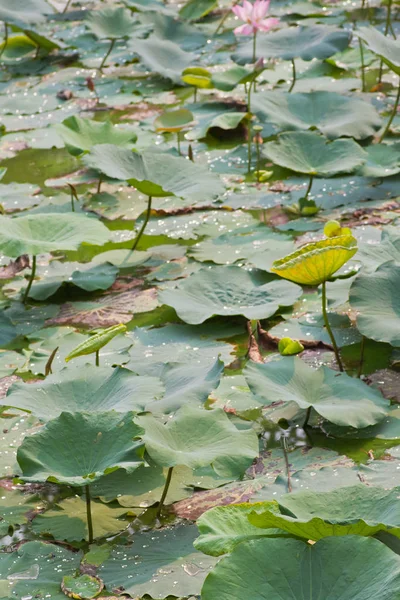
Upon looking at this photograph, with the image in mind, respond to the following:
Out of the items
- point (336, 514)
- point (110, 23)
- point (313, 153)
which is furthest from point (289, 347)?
point (110, 23)

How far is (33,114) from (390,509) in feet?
12.1

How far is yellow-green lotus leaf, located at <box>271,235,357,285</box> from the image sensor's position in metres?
2.30

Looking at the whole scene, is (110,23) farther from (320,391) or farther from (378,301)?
(320,391)

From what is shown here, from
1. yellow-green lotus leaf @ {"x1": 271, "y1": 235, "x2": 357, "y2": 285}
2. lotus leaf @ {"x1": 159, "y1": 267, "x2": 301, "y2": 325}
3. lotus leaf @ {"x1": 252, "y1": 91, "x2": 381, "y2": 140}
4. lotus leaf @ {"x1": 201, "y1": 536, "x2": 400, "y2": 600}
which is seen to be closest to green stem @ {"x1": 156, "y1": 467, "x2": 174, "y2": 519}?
lotus leaf @ {"x1": 201, "y1": 536, "x2": 400, "y2": 600}

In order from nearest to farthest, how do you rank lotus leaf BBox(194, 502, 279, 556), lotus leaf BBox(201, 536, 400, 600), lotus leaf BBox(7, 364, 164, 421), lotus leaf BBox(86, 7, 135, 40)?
lotus leaf BBox(201, 536, 400, 600), lotus leaf BBox(194, 502, 279, 556), lotus leaf BBox(7, 364, 164, 421), lotus leaf BBox(86, 7, 135, 40)

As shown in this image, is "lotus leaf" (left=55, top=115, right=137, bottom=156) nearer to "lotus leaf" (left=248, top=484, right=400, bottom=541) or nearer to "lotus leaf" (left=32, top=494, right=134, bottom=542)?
"lotus leaf" (left=32, top=494, right=134, bottom=542)

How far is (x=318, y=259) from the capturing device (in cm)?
233

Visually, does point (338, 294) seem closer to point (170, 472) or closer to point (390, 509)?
point (170, 472)

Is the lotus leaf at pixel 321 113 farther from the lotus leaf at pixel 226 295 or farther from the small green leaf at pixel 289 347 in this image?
the small green leaf at pixel 289 347

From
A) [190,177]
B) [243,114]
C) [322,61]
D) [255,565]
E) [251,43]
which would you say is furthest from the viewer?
[322,61]

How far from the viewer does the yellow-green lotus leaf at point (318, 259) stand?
230cm

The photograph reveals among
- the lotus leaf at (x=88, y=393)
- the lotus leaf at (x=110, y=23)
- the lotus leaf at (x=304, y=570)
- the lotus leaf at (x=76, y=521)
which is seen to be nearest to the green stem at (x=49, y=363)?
the lotus leaf at (x=88, y=393)

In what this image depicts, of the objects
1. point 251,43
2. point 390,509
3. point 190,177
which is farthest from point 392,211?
point 390,509

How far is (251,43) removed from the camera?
4.79m
